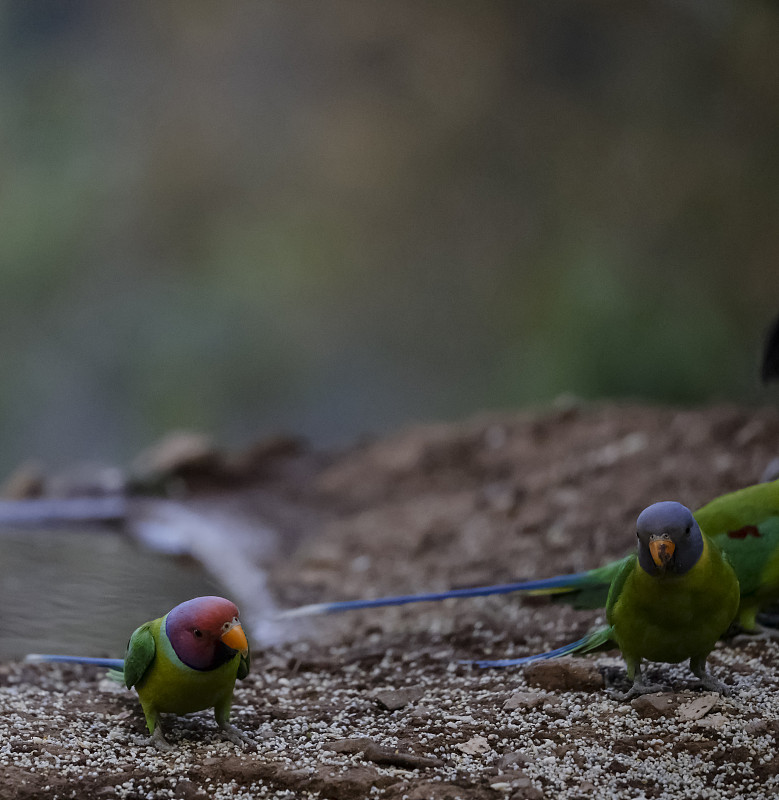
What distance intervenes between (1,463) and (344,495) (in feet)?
9.47

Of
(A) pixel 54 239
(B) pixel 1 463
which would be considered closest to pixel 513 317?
(A) pixel 54 239

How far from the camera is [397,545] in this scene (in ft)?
16.0

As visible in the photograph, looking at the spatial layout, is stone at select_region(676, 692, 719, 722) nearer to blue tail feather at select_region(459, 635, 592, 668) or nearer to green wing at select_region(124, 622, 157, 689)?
blue tail feather at select_region(459, 635, 592, 668)

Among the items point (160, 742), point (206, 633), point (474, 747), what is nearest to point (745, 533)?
point (474, 747)

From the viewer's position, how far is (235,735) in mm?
2254

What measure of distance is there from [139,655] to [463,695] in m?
0.92

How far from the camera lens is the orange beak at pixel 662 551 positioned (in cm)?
213

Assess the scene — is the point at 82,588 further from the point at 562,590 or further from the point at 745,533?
the point at 745,533

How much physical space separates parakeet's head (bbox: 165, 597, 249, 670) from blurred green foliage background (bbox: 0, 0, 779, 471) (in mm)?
5057

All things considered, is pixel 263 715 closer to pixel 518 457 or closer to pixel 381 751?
pixel 381 751

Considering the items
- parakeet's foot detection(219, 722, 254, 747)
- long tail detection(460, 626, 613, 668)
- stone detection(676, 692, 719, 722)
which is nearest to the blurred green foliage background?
long tail detection(460, 626, 613, 668)

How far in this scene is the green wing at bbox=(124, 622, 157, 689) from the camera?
218 centimetres

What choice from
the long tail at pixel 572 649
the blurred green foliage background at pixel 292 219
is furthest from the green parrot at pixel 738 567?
the blurred green foliage background at pixel 292 219

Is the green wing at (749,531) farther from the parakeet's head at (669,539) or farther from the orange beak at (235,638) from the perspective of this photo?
the orange beak at (235,638)
